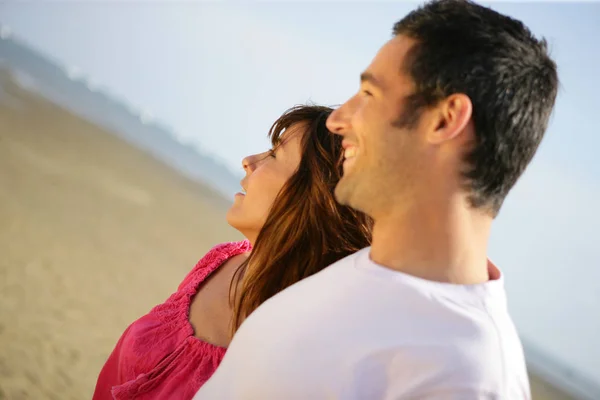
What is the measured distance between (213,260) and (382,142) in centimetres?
148

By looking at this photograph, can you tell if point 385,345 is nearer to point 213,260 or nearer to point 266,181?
point 266,181

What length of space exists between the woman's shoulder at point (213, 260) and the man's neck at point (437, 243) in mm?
1399

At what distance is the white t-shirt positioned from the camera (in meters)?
1.19

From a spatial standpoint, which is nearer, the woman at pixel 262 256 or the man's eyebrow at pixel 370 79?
the man's eyebrow at pixel 370 79

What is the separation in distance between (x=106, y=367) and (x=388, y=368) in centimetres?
162

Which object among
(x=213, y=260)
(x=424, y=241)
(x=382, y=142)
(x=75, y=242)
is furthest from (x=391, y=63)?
(x=75, y=242)

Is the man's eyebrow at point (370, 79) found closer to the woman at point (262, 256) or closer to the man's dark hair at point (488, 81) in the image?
the man's dark hair at point (488, 81)

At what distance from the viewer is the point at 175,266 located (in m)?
9.55

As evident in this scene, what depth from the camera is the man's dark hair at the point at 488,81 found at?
1.35m

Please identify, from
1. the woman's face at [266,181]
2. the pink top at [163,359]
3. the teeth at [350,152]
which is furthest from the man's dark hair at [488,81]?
the pink top at [163,359]

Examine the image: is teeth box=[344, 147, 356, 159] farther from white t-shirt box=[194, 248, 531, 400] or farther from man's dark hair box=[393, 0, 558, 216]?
white t-shirt box=[194, 248, 531, 400]

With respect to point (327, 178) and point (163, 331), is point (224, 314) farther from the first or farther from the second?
point (327, 178)

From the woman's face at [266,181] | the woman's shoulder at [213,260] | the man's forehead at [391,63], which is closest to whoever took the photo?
the man's forehead at [391,63]

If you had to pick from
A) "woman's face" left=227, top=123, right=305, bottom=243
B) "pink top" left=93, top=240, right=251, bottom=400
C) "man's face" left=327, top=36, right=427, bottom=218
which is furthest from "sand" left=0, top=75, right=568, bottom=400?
"man's face" left=327, top=36, right=427, bottom=218
